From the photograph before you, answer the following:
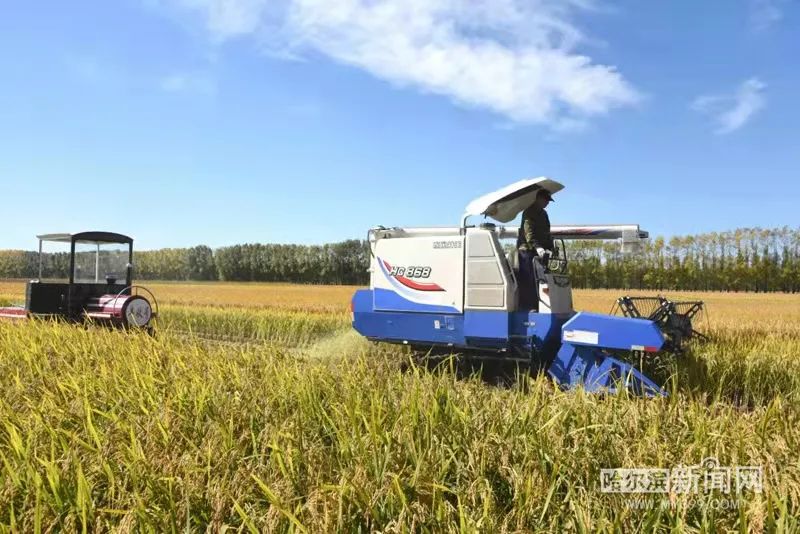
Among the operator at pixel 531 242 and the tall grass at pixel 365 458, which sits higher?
the operator at pixel 531 242

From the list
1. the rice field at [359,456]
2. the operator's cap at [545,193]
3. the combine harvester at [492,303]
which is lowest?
the rice field at [359,456]

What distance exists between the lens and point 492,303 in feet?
24.3

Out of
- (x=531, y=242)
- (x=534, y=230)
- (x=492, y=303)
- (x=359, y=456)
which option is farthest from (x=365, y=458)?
(x=534, y=230)

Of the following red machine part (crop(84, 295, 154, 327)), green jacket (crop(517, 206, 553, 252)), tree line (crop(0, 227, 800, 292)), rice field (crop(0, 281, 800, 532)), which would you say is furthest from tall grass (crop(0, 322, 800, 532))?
→ tree line (crop(0, 227, 800, 292))

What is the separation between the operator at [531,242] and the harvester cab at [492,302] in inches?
3.1

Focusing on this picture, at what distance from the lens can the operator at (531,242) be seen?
7.56m

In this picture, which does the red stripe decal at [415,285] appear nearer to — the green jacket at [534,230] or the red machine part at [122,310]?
the green jacket at [534,230]

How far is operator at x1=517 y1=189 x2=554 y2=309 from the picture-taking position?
7559 mm

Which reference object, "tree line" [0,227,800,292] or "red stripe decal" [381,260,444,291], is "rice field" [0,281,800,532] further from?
"tree line" [0,227,800,292]

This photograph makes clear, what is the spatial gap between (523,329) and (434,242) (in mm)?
1760

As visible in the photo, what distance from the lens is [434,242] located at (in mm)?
8039

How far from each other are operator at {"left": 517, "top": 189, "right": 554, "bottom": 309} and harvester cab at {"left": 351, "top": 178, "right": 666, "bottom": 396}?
3.1 inches

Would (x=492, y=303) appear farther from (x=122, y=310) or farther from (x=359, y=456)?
(x=122, y=310)

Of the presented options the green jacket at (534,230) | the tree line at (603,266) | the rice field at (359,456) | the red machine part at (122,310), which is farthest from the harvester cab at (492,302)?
the tree line at (603,266)
